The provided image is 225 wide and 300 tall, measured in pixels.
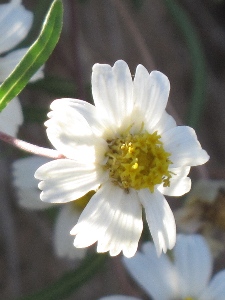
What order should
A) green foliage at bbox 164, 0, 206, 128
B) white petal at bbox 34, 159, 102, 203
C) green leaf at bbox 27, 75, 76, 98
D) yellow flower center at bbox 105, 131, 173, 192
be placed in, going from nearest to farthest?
white petal at bbox 34, 159, 102, 203, yellow flower center at bbox 105, 131, 173, 192, green leaf at bbox 27, 75, 76, 98, green foliage at bbox 164, 0, 206, 128

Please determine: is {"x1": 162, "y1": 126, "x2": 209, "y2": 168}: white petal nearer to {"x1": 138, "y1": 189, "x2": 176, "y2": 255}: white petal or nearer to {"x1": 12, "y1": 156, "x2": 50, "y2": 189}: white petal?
{"x1": 138, "y1": 189, "x2": 176, "y2": 255}: white petal

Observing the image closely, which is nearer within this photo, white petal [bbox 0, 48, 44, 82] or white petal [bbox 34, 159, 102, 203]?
white petal [bbox 34, 159, 102, 203]

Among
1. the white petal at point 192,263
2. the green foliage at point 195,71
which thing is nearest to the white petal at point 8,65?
the white petal at point 192,263

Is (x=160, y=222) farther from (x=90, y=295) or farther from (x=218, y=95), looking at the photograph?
(x=218, y=95)

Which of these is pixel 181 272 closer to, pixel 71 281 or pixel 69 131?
pixel 71 281

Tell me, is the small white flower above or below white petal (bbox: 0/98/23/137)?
below

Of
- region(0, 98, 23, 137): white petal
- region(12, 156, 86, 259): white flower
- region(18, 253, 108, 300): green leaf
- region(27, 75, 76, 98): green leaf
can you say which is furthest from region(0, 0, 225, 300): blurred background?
region(0, 98, 23, 137): white petal

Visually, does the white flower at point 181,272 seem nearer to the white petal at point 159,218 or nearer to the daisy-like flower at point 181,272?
the daisy-like flower at point 181,272

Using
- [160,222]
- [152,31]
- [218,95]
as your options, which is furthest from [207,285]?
[152,31]
